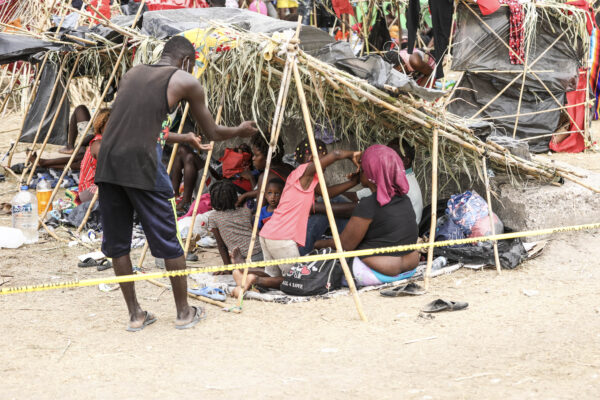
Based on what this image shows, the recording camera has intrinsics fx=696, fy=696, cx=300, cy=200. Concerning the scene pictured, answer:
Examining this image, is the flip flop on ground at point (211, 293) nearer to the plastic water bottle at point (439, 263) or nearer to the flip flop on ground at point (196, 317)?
the flip flop on ground at point (196, 317)

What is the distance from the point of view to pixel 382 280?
493 cm

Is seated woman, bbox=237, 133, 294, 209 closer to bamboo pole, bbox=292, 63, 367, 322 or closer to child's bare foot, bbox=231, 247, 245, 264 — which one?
child's bare foot, bbox=231, 247, 245, 264

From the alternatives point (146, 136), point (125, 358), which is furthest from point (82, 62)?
Answer: point (125, 358)

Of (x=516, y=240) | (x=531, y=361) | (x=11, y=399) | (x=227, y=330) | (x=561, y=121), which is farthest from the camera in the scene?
(x=561, y=121)

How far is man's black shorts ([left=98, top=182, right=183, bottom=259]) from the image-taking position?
3.96 m

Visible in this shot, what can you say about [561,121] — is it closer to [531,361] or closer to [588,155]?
[588,155]

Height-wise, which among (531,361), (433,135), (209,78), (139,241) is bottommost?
(139,241)

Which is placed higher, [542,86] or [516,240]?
[542,86]

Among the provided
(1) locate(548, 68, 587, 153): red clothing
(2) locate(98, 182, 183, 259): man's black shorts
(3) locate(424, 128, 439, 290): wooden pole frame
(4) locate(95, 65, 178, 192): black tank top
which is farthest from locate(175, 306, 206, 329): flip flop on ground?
(1) locate(548, 68, 587, 153): red clothing

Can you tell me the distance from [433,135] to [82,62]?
4119 millimetres

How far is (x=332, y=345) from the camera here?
387 cm

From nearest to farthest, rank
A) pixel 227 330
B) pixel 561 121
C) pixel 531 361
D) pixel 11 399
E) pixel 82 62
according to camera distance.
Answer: pixel 11 399 → pixel 531 361 → pixel 227 330 → pixel 82 62 → pixel 561 121

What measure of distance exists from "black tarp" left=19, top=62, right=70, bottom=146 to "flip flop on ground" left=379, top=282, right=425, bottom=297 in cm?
468

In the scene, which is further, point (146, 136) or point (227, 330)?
point (227, 330)
